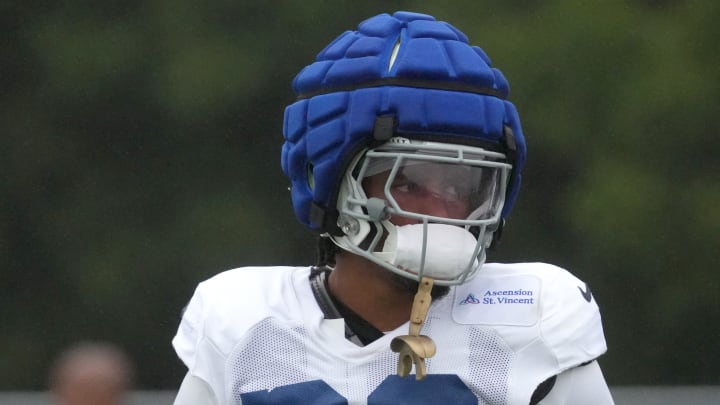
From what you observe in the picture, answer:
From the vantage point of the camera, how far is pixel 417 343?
2.02 metres

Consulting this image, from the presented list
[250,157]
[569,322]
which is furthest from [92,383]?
[250,157]

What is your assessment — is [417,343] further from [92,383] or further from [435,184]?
[92,383]

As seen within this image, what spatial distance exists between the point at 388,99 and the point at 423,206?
157mm

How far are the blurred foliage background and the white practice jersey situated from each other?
1385 millimetres

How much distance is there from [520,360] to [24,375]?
1883 millimetres

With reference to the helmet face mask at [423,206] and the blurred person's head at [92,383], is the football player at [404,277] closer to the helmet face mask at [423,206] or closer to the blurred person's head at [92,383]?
the helmet face mask at [423,206]

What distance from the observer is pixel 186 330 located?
7.07 feet

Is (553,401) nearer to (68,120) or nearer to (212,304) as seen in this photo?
(212,304)

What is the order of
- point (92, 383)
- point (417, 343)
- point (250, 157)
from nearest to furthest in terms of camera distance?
1. point (92, 383)
2. point (417, 343)
3. point (250, 157)

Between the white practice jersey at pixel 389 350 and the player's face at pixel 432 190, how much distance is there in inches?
6.3

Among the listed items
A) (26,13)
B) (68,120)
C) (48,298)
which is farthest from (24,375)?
(26,13)

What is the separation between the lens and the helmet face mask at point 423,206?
6.62 feet

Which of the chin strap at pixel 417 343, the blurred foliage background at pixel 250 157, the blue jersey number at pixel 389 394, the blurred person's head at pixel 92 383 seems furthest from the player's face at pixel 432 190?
the blurred foliage background at pixel 250 157

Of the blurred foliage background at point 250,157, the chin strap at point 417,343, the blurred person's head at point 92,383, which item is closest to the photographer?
the blurred person's head at point 92,383
